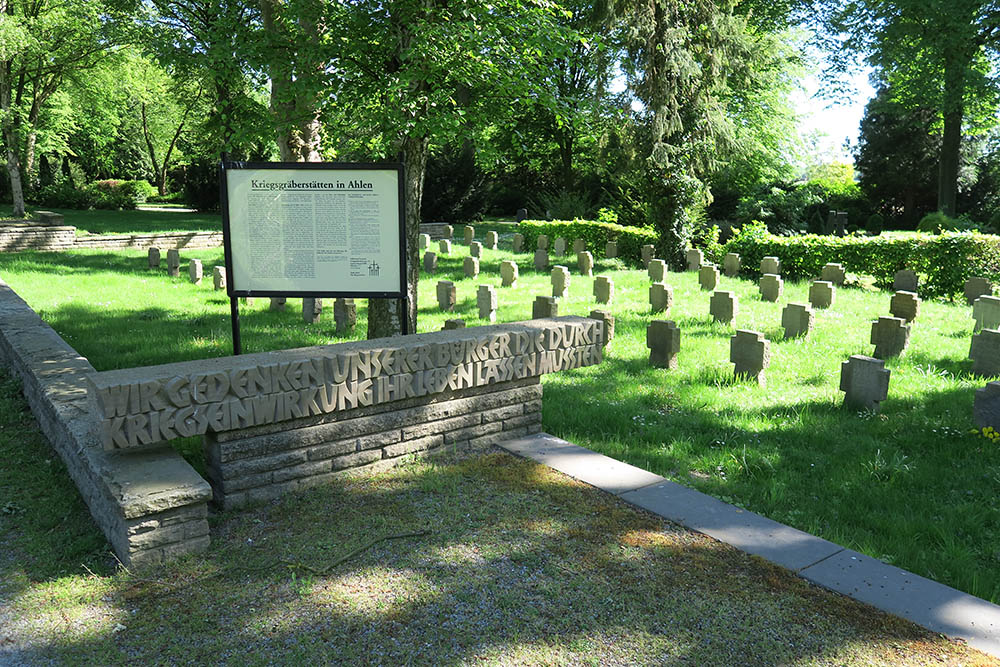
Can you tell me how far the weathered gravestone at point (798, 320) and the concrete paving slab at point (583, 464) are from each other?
17.9ft

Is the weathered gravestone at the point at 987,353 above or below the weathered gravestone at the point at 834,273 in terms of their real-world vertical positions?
below

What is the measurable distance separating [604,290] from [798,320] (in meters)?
3.69

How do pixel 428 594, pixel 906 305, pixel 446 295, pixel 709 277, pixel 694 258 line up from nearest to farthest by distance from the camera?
pixel 428 594
pixel 906 305
pixel 446 295
pixel 709 277
pixel 694 258

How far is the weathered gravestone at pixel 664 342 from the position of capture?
8.23 meters

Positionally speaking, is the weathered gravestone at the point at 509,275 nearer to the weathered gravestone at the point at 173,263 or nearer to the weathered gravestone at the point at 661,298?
the weathered gravestone at the point at 661,298

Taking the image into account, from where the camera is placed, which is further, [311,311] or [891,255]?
[891,255]

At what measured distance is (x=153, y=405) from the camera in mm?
3920

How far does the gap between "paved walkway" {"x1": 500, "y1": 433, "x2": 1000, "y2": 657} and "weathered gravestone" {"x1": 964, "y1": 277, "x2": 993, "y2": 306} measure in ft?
35.4

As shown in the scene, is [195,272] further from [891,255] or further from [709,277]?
[891,255]

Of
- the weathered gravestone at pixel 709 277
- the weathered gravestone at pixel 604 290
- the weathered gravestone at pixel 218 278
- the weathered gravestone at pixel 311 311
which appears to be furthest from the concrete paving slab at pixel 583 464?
the weathered gravestone at pixel 218 278

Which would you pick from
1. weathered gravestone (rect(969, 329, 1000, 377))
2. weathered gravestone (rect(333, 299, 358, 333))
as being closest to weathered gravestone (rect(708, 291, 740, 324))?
weathered gravestone (rect(969, 329, 1000, 377))

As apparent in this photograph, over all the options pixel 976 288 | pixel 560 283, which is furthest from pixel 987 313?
pixel 560 283

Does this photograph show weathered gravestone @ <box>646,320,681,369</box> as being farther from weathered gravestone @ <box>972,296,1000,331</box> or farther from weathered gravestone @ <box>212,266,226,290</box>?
weathered gravestone @ <box>212,266,226,290</box>

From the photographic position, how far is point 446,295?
39.4 ft
